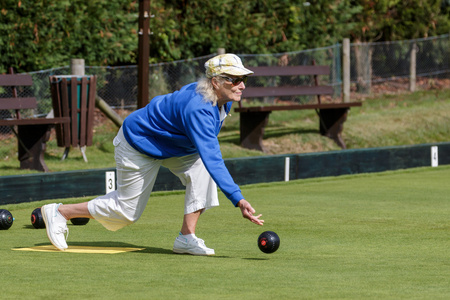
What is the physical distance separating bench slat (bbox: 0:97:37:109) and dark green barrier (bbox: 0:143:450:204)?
6.14ft

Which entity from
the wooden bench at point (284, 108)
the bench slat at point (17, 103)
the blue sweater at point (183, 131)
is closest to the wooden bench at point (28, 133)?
the bench slat at point (17, 103)

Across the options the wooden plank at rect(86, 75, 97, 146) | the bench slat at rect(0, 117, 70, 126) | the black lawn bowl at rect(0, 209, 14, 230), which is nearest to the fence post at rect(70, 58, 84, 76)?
the wooden plank at rect(86, 75, 97, 146)

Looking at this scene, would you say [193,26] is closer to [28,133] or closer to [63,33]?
[63,33]

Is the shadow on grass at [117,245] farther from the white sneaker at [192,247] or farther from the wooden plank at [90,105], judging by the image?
the wooden plank at [90,105]

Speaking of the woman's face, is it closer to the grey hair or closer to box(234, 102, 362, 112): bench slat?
the grey hair

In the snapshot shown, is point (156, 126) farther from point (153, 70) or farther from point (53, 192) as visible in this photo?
point (153, 70)

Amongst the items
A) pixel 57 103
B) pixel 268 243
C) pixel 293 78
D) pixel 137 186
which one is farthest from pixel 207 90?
pixel 293 78

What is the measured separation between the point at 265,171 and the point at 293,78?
485cm

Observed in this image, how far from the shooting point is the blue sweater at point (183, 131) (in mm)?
4664

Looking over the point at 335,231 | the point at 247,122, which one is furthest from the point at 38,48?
the point at 335,231

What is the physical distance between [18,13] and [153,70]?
1.94m

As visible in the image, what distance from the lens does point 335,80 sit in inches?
544

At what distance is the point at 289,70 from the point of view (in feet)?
39.2

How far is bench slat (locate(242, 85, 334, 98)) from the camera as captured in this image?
11328 mm
